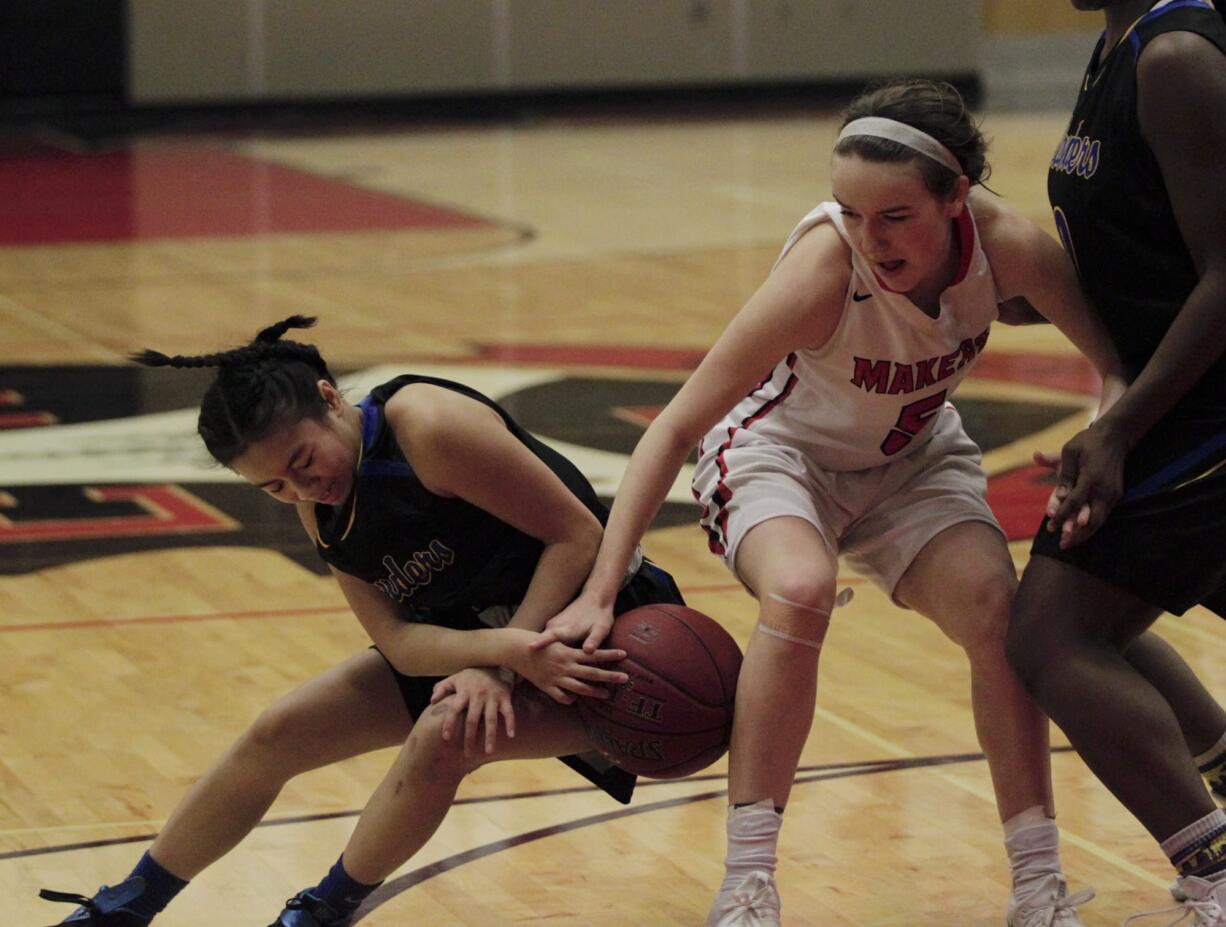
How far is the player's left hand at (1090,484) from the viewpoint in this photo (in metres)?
3.08

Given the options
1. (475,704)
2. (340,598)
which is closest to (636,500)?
(475,704)

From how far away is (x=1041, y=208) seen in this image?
42.2 ft

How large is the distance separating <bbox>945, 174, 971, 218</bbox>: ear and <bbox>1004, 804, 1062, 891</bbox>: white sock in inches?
36.9

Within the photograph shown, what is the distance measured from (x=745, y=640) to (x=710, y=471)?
63.8 inches

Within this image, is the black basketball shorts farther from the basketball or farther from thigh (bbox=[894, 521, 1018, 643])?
the basketball

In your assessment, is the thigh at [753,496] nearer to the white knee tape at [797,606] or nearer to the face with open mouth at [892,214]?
the white knee tape at [797,606]

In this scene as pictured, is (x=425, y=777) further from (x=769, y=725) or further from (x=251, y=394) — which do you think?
(x=251, y=394)

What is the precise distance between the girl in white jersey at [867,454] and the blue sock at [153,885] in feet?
2.42

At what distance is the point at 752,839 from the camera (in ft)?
10.4

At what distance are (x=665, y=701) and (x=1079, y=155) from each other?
1.03m

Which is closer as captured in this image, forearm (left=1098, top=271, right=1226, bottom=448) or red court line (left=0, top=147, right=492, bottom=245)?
forearm (left=1098, top=271, right=1226, bottom=448)

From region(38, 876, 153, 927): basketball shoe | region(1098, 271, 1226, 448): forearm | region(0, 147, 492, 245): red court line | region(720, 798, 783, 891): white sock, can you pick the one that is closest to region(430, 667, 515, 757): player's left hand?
region(720, 798, 783, 891): white sock

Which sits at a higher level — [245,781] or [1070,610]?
[1070,610]

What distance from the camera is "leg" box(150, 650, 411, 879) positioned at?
10.9 feet
